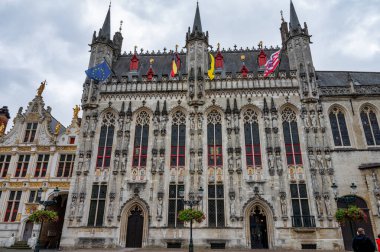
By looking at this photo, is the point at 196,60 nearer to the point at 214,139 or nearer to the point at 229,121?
the point at 229,121

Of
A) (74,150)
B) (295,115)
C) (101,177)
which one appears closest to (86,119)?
(74,150)

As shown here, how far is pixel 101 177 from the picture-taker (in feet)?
87.4

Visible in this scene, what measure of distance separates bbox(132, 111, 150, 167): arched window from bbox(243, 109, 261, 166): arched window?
407 inches

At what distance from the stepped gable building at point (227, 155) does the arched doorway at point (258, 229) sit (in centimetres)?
9

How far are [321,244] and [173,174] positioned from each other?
14.4 m

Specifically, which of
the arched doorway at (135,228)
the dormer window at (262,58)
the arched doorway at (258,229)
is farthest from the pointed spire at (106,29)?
the arched doorway at (258,229)

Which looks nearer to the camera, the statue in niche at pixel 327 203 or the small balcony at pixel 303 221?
the small balcony at pixel 303 221

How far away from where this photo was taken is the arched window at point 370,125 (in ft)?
88.4

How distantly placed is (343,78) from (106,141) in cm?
2812

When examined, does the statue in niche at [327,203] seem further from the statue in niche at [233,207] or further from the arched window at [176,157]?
the arched window at [176,157]

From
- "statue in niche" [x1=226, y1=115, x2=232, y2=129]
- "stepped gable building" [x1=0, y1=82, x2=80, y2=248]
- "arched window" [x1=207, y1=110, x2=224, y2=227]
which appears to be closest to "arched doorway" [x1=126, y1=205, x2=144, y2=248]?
"arched window" [x1=207, y1=110, x2=224, y2=227]

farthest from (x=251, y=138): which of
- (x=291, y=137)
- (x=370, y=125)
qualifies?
(x=370, y=125)

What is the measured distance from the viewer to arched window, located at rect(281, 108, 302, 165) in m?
26.3

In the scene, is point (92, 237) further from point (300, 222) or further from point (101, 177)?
point (300, 222)
